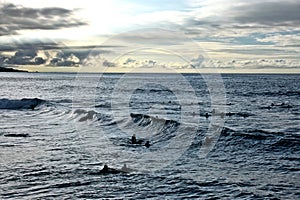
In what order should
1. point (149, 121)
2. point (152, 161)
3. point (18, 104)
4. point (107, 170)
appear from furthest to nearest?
1. point (18, 104)
2. point (149, 121)
3. point (152, 161)
4. point (107, 170)

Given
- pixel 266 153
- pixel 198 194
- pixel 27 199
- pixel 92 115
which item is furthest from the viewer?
pixel 92 115

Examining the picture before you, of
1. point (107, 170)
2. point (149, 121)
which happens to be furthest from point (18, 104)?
point (107, 170)

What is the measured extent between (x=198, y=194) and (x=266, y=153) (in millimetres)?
9142

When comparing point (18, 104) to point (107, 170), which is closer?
point (107, 170)

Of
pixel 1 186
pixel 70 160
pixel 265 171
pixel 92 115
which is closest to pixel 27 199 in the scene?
pixel 1 186

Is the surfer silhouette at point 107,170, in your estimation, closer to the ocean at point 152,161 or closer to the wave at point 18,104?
the ocean at point 152,161

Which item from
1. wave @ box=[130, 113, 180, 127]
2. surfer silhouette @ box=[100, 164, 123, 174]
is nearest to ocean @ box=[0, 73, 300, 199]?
surfer silhouette @ box=[100, 164, 123, 174]

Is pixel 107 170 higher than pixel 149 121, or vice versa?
pixel 107 170

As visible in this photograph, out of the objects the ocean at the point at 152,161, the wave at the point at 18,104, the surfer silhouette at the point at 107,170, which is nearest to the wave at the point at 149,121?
the ocean at the point at 152,161

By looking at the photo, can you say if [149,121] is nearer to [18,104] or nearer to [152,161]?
[152,161]

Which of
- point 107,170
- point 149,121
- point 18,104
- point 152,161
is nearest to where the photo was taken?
point 107,170

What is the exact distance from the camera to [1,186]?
15477 millimetres

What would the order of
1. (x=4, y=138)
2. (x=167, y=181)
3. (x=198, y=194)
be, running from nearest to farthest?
(x=198, y=194) < (x=167, y=181) < (x=4, y=138)

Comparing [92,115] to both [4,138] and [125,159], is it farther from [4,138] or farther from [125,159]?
[125,159]
